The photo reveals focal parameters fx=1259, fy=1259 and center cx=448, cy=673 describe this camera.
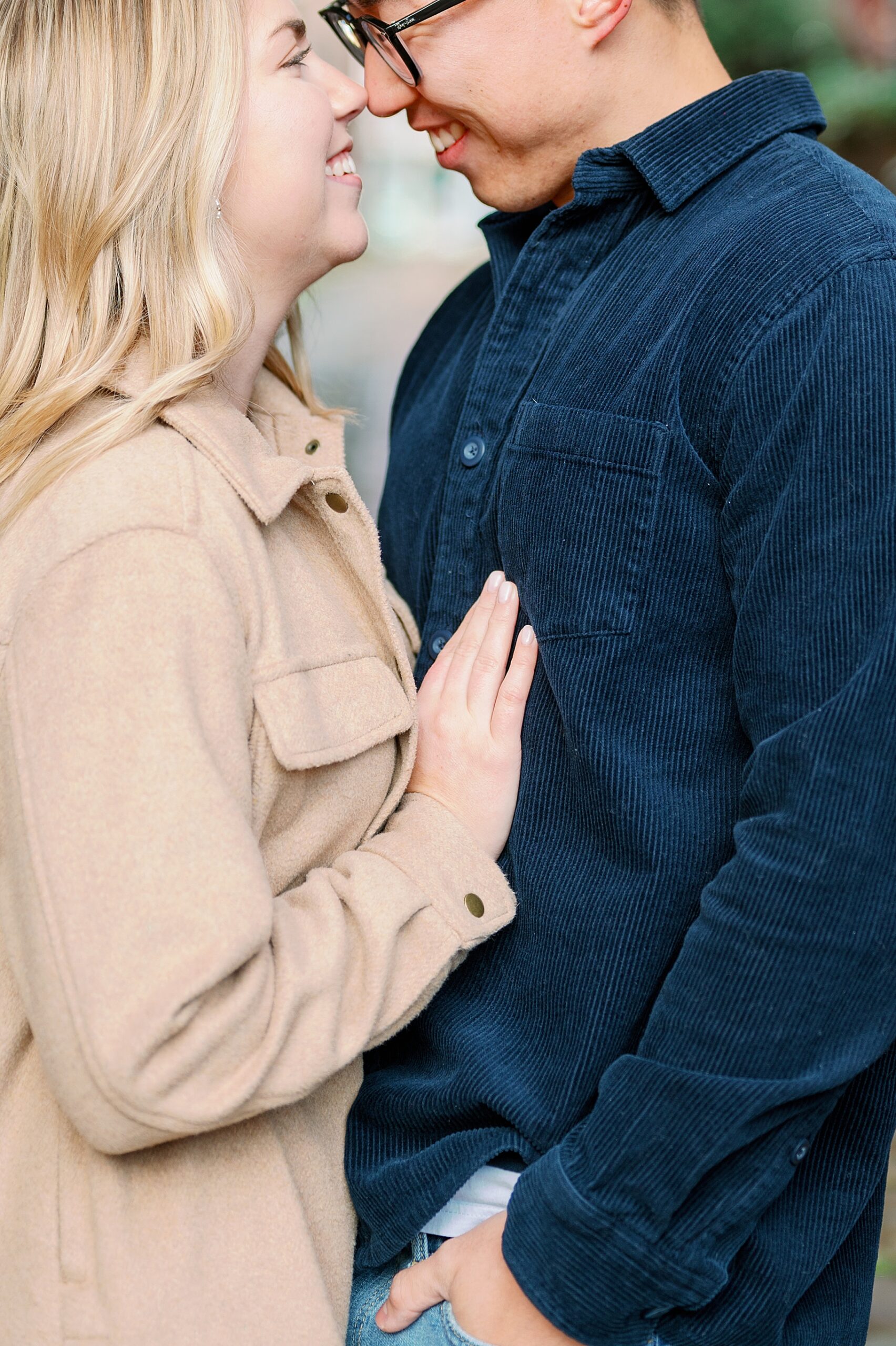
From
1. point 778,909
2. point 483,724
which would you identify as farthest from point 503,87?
point 778,909

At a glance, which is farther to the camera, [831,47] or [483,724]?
[831,47]

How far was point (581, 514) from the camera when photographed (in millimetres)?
1651

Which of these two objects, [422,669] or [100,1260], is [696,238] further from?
[100,1260]

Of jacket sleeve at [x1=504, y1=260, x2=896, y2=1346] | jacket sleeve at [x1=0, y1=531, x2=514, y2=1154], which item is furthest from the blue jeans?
jacket sleeve at [x1=0, y1=531, x2=514, y2=1154]

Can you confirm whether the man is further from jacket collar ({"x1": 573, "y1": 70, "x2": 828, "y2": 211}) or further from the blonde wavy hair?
the blonde wavy hair

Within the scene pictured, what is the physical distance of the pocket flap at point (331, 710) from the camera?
1509 millimetres

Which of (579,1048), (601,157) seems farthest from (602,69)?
(579,1048)

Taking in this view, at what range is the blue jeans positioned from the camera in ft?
5.06

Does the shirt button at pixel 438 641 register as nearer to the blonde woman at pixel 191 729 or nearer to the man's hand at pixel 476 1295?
the blonde woman at pixel 191 729

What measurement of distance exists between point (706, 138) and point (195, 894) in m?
1.25

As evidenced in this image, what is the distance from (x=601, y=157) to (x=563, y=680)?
773mm

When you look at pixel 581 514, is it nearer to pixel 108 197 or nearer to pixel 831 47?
pixel 108 197

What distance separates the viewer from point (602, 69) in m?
1.95

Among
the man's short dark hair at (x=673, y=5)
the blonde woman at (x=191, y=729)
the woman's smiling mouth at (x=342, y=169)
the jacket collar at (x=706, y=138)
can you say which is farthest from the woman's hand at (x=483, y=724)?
the man's short dark hair at (x=673, y=5)
